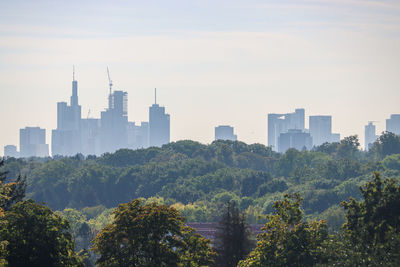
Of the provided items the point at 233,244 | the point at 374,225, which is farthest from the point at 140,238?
the point at 233,244

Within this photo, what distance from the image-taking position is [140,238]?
168 feet

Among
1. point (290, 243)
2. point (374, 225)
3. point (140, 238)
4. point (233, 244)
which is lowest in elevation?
point (233, 244)

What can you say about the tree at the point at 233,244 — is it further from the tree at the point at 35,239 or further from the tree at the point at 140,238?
the tree at the point at 35,239

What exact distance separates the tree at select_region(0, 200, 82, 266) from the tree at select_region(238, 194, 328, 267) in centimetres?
1160

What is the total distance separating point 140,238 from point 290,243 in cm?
904

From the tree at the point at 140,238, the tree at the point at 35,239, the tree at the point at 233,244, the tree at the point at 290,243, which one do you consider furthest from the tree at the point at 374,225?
the tree at the point at 35,239

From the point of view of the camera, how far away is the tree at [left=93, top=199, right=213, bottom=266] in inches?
2007

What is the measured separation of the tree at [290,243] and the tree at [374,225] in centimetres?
206

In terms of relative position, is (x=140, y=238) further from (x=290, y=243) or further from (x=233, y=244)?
(x=233, y=244)

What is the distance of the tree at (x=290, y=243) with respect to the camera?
53.6m

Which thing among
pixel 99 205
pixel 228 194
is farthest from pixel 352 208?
pixel 99 205

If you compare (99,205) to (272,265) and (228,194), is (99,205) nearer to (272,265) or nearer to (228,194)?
(228,194)

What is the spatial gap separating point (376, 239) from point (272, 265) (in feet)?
21.2

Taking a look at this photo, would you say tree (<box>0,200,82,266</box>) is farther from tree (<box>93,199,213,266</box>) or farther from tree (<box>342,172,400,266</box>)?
tree (<box>342,172,400,266</box>)
